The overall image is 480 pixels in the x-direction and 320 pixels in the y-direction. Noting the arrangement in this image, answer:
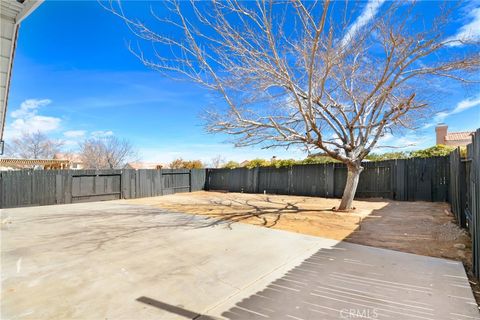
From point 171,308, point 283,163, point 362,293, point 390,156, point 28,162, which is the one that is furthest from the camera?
point 28,162

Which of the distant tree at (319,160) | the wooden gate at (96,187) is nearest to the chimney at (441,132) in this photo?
the distant tree at (319,160)

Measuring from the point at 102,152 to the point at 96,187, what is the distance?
1840 centimetres

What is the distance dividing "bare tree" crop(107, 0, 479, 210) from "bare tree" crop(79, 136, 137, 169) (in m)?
25.3

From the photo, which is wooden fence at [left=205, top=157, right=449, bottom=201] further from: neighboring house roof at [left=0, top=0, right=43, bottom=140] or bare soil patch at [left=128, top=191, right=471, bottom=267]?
neighboring house roof at [left=0, top=0, right=43, bottom=140]

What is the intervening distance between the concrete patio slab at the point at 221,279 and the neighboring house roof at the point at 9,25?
257 centimetres

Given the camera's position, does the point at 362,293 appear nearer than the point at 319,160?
Yes

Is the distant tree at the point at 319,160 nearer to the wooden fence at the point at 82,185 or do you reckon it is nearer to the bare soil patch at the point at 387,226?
the bare soil patch at the point at 387,226

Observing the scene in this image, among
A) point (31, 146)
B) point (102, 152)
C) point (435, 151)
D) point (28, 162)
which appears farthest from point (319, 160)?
point (31, 146)

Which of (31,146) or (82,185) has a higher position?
(31,146)

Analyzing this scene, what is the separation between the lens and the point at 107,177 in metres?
12.3

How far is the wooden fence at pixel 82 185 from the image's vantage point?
9.73 m

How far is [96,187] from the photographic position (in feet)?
39.1

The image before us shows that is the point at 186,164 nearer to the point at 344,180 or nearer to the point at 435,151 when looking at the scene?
the point at 344,180

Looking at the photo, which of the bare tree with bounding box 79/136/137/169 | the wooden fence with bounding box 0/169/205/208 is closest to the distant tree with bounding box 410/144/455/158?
the wooden fence with bounding box 0/169/205/208
